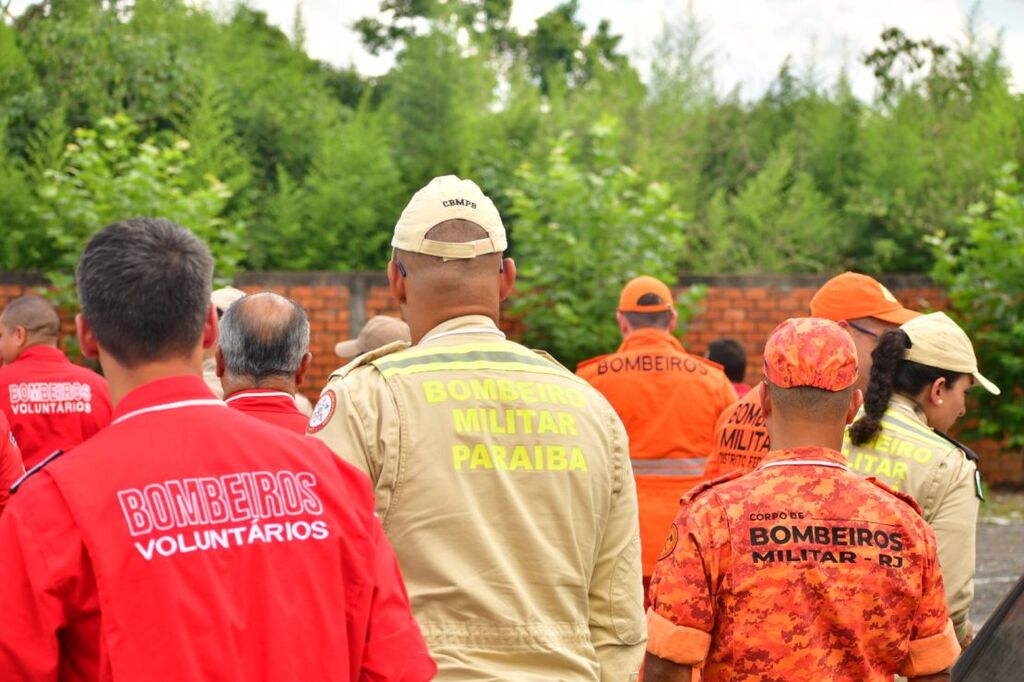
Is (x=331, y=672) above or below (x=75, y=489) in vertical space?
below

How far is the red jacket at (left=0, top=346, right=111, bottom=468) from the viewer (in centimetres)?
680

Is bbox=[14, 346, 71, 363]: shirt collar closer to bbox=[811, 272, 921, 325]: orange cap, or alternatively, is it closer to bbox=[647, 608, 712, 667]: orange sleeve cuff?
bbox=[811, 272, 921, 325]: orange cap

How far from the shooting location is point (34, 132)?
1290 centimetres

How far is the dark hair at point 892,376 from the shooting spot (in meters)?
4.02

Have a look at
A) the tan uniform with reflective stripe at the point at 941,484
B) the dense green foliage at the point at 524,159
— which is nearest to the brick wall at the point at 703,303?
the dense green foliage at the point at 524,159

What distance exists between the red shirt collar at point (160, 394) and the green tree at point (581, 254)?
877cm

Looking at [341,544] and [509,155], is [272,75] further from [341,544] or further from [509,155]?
[341,544]

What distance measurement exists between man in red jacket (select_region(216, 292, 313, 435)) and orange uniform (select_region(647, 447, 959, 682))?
1.40 meters

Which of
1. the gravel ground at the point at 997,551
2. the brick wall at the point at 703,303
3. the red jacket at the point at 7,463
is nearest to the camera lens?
the red jacket at the point at 7,463

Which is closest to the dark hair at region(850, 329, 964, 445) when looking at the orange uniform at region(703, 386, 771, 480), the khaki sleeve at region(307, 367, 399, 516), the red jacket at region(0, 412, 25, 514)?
the orange uniform at region(703, 386, 771, 480)

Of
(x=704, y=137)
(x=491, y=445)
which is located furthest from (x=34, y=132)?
(x=491, y=445)

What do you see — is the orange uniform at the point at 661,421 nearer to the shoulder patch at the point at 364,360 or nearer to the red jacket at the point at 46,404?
the red jacket at the point at 46,404

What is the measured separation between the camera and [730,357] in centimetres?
856

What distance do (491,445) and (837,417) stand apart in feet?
2.66
